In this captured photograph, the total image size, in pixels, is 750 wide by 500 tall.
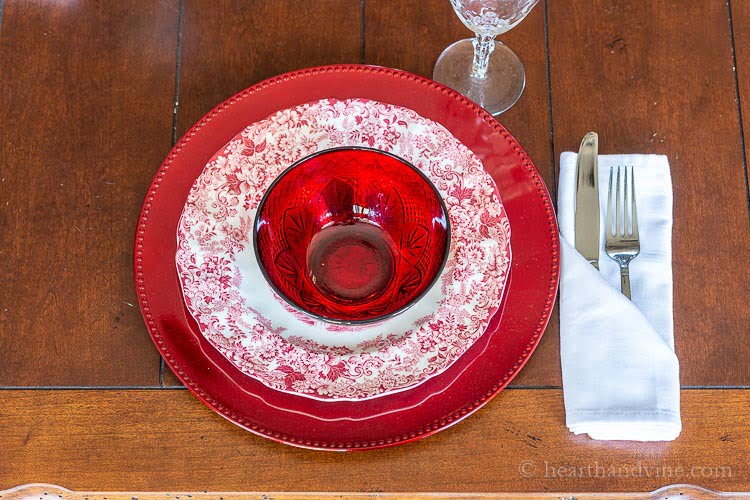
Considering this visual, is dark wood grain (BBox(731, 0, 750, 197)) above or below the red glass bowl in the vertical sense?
above

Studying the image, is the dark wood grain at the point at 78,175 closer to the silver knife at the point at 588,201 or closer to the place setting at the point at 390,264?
the place setting at the point at 390,264

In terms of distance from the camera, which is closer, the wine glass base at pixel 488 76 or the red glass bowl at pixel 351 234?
the red glass bowl at pixel 351 234

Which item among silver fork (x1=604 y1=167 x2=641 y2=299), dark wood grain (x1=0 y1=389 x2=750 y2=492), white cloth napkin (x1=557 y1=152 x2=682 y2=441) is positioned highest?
silver fork (x1=604 y1=167 x2=641 y2=299)

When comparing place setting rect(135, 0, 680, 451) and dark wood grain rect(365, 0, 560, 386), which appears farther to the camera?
dark wood grain rect(365, 0, 560, 386)

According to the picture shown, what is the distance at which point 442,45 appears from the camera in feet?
2.31

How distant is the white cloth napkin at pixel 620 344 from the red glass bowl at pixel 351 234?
5.1 inches

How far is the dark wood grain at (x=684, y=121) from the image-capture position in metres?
0.63

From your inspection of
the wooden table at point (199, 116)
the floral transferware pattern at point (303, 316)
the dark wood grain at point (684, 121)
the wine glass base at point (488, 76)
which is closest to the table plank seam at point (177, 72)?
the wooden table at point (199, 116)

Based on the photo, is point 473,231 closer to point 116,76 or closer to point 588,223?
point 588,223

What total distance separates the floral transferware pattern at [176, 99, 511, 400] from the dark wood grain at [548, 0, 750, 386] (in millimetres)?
144

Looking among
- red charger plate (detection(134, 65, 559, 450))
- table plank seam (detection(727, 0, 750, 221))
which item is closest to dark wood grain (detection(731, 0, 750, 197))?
table plank seam (detection(727, 0, 750, 221))

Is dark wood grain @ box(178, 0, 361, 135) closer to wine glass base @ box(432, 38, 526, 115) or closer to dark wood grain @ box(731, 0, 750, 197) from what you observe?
wine glass base @ box(432, 38, 526, 115)

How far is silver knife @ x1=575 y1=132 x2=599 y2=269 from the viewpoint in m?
0.62

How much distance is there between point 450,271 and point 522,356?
87 mm
